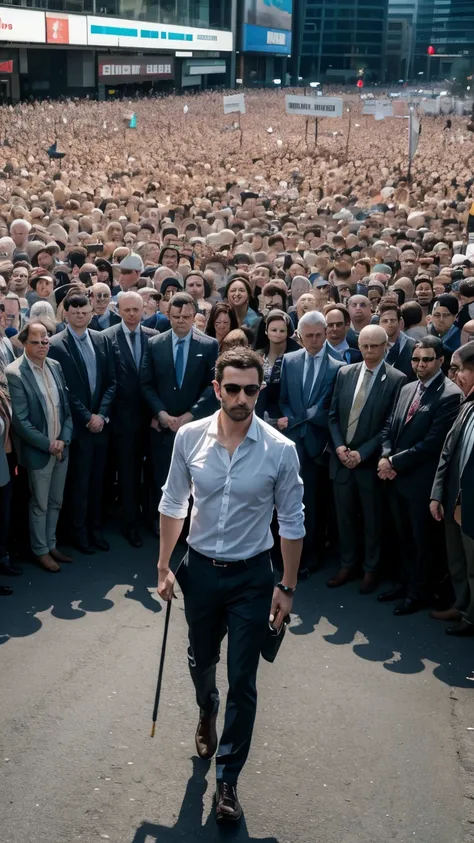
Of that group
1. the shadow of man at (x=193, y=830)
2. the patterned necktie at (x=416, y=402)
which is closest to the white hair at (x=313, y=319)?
the patterned necktie at (x=416, y=402)

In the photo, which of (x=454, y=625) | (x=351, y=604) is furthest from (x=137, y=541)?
(x=454, y=625)

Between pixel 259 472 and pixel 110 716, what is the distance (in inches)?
68.1

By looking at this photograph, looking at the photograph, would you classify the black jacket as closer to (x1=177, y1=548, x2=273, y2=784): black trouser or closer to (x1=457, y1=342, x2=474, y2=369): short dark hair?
(x1=457, y1=342, x2=474, y2=369): short dark hair

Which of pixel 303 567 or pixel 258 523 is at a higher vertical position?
pixel 258 523

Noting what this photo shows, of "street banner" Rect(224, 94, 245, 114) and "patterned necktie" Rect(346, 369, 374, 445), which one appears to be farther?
"street banner" Rect(224, 94, 245, 114)

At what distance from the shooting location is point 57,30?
46906 mm

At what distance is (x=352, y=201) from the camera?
76.9 feet

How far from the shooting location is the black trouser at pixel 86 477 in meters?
8.16

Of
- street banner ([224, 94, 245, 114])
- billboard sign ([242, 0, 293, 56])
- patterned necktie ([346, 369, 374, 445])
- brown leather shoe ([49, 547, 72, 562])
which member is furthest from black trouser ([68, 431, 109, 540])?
billboard sign ([242, 0, 293, 56])

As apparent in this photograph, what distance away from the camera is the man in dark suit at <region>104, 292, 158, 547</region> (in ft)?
27.5

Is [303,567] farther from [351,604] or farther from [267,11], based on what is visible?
[267,11]

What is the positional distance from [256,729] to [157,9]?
203 ft

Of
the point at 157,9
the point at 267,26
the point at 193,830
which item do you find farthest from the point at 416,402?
the point at 267,26

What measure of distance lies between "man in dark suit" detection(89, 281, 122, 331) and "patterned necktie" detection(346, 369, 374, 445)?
2836mm
